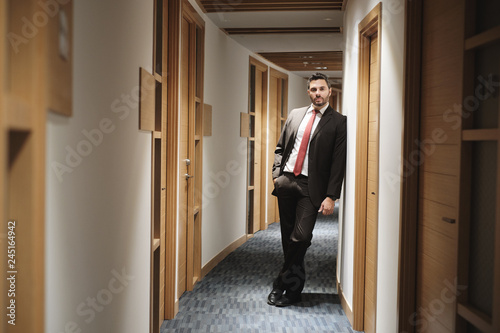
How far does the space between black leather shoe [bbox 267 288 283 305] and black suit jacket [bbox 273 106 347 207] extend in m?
0.71

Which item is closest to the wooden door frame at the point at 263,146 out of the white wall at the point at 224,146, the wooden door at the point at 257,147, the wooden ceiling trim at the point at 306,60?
the wooden door at the point at 257,147

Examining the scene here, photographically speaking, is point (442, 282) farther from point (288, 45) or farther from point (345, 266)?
point (288, 45)

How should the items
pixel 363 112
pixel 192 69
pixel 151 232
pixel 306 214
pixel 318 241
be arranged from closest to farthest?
1. pixel 151 232
2. pixel 363 112
3. pixel 306 214
4. pixel 192 69
5. pixel 318 241

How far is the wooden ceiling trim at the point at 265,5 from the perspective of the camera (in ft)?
13.1

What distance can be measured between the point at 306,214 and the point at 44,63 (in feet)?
9.25

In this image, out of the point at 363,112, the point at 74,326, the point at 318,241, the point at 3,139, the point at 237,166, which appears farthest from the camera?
the point at 318,241

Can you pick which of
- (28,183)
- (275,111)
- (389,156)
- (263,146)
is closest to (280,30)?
(263,146)

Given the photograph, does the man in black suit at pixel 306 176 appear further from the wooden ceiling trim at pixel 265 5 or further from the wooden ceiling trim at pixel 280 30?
the wooden ceiling trim at pixel 280 30

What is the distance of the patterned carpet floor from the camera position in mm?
3146

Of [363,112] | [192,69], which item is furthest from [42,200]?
[192,69]

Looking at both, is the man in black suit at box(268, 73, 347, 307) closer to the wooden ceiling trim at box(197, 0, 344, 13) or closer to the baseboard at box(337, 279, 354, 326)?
the baseboard at box(337, 279, 354, 326)

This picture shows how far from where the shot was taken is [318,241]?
237 inches

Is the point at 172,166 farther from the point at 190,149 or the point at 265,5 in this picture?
the point at 265,5

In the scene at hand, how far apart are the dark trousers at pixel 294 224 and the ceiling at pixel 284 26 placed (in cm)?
148
